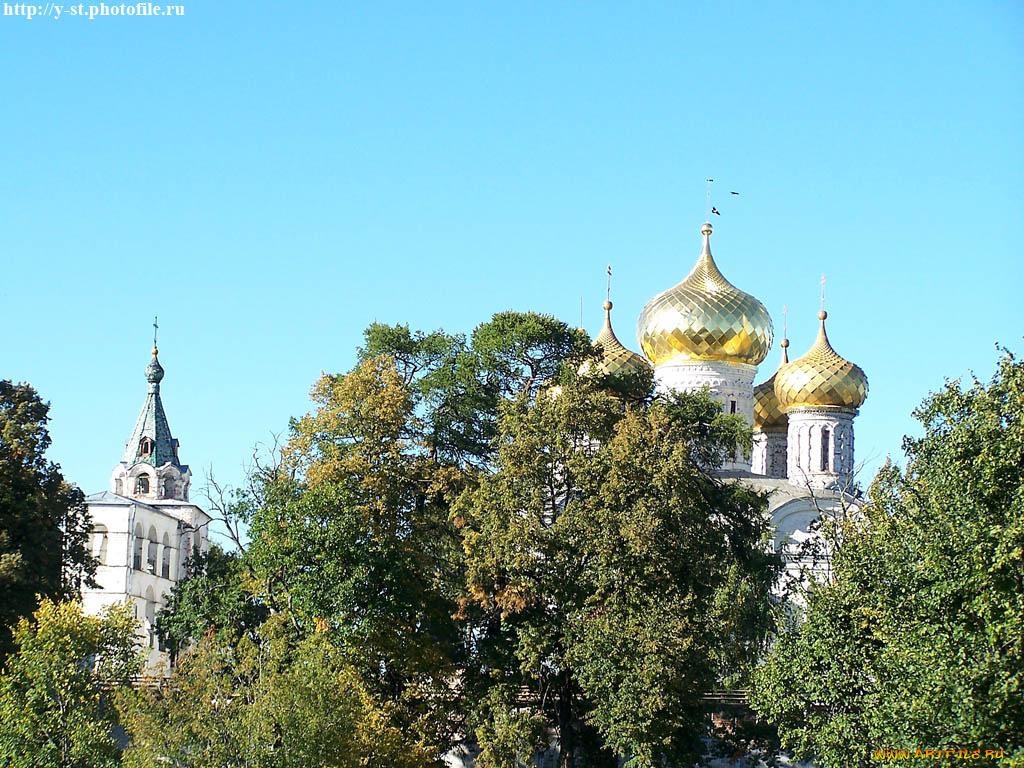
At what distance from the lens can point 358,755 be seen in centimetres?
2522

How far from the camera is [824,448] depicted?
153 ft

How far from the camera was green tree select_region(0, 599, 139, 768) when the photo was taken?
2386 centimetres

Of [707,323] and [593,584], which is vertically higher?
[707,323]

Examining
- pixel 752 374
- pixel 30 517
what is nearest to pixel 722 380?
pixel 752 374

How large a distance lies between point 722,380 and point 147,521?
21983 millimetres

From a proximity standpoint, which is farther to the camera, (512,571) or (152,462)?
(152,462)

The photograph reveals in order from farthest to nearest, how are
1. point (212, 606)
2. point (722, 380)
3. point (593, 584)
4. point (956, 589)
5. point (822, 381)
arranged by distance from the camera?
point (722, 380)
point (822, 381)
point (212, 606)
point (593, 584)
point (956, 589)


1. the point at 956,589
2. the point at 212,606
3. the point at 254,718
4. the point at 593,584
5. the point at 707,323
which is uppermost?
the point at 707,323

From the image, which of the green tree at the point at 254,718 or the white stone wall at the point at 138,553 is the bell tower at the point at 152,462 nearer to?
the white stone wall at the point at 138,553

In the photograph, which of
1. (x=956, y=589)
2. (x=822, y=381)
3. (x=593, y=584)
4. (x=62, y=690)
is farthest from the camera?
(x=822, y=381)

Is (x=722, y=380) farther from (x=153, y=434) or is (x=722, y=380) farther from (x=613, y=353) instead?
(x=153, y=434)

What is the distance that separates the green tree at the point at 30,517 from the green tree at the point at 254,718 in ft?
15.1

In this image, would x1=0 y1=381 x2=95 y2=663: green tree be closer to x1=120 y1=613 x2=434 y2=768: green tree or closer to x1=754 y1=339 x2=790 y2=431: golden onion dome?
x1=120 y1=613 x2=434 y2=768: green tree

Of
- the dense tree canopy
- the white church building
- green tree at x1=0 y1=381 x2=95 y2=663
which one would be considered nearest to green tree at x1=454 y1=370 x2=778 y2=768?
the dense tree canopy
